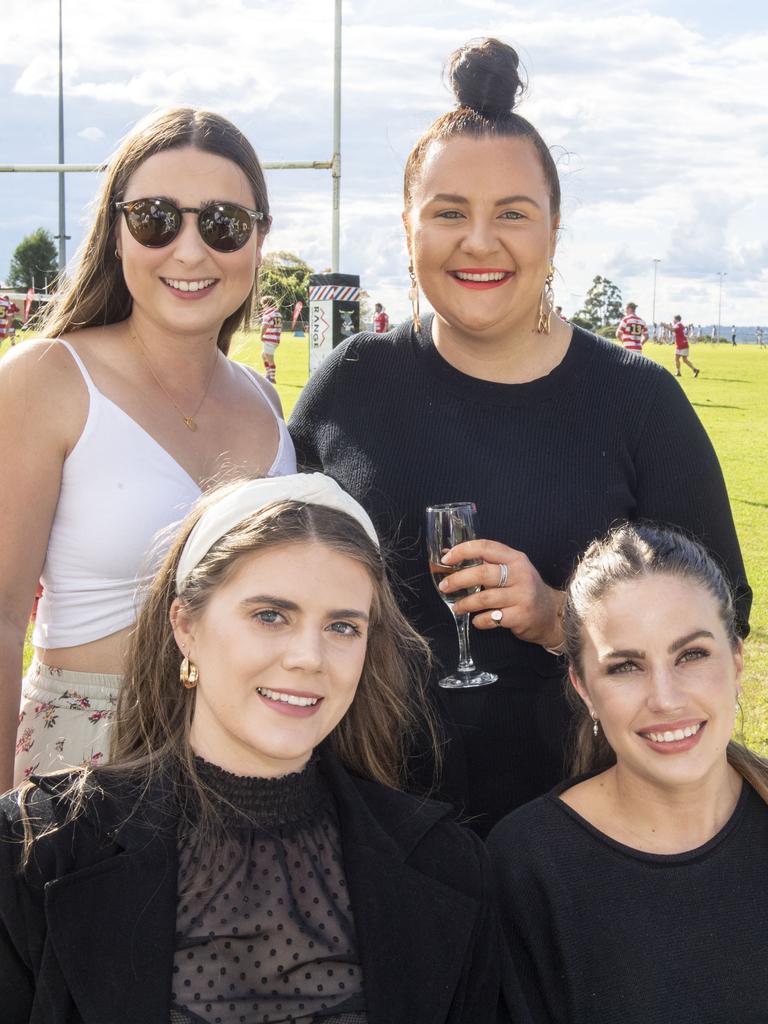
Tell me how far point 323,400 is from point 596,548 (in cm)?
96

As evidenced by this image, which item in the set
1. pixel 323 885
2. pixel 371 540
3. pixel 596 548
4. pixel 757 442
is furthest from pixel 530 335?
pixel 757 442

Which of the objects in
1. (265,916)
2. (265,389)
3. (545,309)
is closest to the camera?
(265,916)

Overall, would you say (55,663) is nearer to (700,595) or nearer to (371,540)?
(371,540)

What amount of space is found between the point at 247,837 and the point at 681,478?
1483 millimetres

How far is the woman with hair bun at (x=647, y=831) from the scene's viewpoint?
261 cm

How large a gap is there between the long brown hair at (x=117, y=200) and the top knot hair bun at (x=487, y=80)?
0.63 meters

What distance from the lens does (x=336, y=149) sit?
16.3m

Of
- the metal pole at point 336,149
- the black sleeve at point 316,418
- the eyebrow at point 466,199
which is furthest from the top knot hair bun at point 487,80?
the metal pole at point 336,149

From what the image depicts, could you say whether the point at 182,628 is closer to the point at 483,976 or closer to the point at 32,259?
the point at 483,976

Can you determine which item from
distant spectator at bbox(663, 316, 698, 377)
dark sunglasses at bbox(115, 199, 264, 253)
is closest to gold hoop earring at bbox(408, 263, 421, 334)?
dark sunglasses at bbox(115, 199, 264, 253)

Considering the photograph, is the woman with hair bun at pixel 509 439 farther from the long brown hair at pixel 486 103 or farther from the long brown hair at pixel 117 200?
the long brown hair at pixel 117 200

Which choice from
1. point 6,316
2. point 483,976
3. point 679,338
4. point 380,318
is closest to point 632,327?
point 679,338

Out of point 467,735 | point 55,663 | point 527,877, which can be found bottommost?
point 527,877

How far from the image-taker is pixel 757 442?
68.3ft
